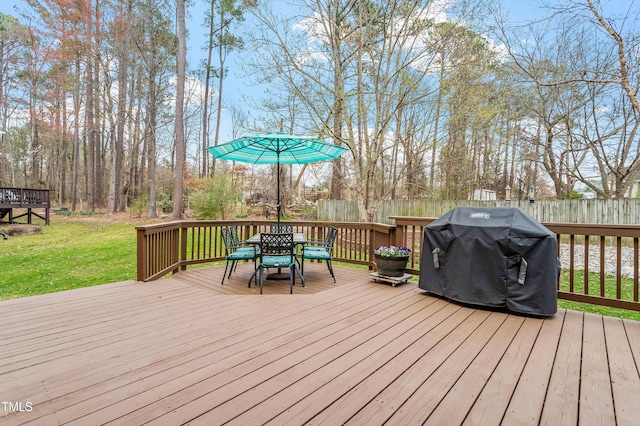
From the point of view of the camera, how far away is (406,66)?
A: 645 centimetres

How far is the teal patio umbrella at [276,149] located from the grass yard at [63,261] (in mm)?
2605

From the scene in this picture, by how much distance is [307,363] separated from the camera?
1954 mm

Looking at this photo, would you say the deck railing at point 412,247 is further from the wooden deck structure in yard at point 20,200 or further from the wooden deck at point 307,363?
the wooden deck structure in yard at point 20,200

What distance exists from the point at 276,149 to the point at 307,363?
3309 mm

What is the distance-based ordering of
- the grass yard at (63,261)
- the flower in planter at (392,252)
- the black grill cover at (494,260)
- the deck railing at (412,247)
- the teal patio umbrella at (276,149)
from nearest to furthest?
the black grill cover at (494,260) < the deck railing at (412,247) < the flower in planter at (392,252) < the teal patio umbrella at (276,149) < the grass yard at (63,261)

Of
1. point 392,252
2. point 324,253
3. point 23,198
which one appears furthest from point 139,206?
point 392,252

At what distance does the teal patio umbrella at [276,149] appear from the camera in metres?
4.13

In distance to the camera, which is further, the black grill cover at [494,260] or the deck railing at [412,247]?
the deck railing at [412,247]

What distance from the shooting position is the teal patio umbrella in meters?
4.13

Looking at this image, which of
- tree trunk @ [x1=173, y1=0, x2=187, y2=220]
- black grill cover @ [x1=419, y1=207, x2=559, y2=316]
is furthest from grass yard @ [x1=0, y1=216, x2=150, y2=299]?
black grill cover @ [x1=419, y1=207, x2=559, y2=316]

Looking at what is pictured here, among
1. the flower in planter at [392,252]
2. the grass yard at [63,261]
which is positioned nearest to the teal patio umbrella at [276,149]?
the flower in planter at [392,252]

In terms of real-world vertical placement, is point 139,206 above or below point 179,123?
below

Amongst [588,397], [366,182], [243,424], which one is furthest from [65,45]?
[588,397]

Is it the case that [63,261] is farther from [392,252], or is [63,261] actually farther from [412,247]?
[412,247]
